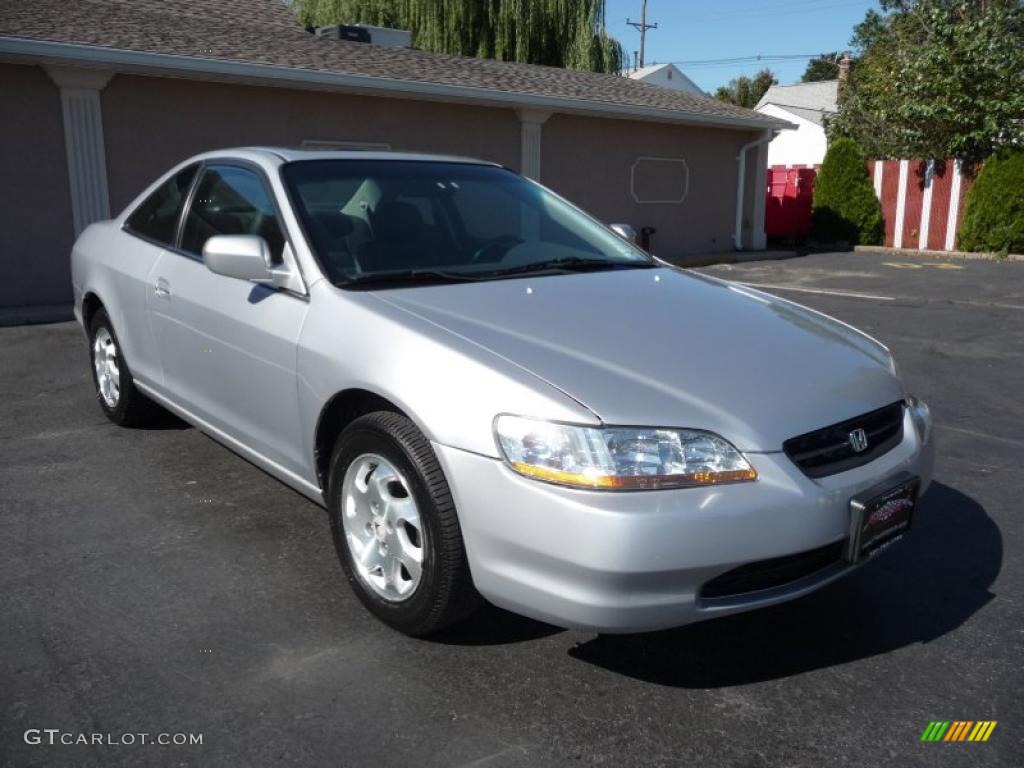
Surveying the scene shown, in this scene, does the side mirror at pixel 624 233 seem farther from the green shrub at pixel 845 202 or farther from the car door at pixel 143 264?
the green shrub at pixel 845 202

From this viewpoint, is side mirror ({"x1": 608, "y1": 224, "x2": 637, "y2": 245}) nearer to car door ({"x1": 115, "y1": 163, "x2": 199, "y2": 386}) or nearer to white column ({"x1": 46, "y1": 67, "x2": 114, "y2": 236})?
car door ({"x1": 115, "y1": 163, "x2": 199, "y2": 386})

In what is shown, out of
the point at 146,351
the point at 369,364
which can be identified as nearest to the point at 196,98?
the point at 146,351

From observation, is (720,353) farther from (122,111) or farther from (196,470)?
(122,111)

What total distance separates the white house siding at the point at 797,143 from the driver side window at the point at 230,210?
40492 millimetres

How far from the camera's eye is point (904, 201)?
21281 mm

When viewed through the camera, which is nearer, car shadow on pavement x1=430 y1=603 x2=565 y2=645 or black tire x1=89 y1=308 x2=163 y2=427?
car shadow on pavement x1=430 y1=603 x2=565 y2=645

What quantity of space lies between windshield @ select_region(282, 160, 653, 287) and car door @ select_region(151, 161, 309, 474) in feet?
0.66

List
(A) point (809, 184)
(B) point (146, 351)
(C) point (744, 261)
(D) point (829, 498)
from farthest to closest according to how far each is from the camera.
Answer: (A) point (809, 184) → (C) point (744, 261) → (B) point (146, 351) → (D) point (829, 498)

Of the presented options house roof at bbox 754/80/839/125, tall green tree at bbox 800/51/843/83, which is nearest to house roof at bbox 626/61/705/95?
house roof at bbox 754/80/839/125

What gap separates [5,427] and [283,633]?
3.32 m

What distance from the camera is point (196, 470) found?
4613 millimetres

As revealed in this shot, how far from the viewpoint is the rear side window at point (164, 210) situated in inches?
178

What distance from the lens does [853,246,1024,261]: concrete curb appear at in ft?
61.6

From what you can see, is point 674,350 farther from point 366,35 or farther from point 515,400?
point 366,35
